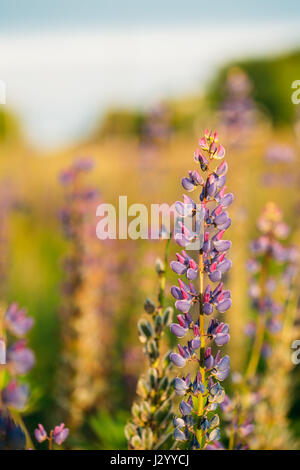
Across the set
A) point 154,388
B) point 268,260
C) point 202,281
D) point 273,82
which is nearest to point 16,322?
point 154,388

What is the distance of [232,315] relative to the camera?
363cm

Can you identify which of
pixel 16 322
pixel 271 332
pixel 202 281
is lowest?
pixel 271 332

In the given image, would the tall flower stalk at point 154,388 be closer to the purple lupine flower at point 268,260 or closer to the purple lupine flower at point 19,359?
the purple lupine flower at point 19,359

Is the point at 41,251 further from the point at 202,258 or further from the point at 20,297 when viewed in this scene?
the point at 202,258

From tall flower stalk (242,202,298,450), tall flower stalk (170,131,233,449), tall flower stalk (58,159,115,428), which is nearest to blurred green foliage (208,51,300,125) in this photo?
tall flower stalk (58,159,115,428)

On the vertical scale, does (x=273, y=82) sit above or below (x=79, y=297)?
above

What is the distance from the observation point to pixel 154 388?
1.31 metres

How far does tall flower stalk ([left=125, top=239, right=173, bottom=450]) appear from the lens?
1290 millimetres

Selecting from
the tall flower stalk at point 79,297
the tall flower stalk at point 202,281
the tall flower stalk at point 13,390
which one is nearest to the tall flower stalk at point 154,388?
the tall flower stalk at point 202,281

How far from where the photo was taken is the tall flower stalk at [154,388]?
1290 mm

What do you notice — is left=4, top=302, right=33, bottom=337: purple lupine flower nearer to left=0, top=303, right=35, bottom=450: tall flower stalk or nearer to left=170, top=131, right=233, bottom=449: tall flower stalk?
left=0, top=303, right=35, bottom=450: tall flower stalk

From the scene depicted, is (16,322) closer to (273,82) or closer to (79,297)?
(79,297)
